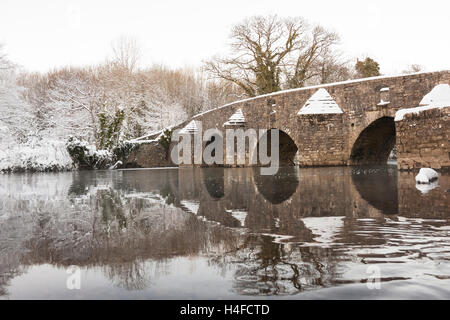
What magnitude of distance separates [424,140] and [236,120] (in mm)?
10702

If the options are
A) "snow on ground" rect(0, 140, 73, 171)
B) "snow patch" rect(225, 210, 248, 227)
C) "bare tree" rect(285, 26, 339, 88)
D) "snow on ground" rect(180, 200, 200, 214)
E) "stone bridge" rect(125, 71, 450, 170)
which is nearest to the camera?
"snow patch" rect(225, 210, 248, 227)

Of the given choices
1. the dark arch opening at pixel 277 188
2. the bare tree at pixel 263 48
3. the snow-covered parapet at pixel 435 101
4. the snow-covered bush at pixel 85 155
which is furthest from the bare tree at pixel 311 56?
the dark arch opening at pixel 277 188

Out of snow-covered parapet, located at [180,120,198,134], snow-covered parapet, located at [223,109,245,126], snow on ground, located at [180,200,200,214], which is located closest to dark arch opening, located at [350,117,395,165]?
snow-covered parapet, located at [223,109,245,126]

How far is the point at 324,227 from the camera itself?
2893mm

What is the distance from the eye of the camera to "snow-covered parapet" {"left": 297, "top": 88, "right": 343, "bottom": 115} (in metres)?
15.9

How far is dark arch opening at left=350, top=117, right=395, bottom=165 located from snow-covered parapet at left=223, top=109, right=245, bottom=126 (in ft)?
18.9

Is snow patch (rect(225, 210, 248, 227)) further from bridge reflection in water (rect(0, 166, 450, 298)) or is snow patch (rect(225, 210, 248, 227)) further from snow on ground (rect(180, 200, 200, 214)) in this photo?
snow on ground (rect(180, 200, 200, 214))

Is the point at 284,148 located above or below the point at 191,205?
above

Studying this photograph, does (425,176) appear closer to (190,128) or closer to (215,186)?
(215,186)

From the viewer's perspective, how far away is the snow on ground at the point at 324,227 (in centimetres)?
255

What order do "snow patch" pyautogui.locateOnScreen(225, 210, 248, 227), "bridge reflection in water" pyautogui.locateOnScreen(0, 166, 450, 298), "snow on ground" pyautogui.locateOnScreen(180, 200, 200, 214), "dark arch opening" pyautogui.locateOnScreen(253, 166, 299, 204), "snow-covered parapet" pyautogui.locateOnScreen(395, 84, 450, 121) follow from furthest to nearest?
1. "snow-covered parapet" pyautogui.locateOnScreen(395, 84, 450, 121)
2. "dark arch opening" pyautogui.locateOnScreen(253, 166, 299, 204)
3. "snow on ground" pyautogui.locateOnScreen(180, 200, 200, 214)
4. "snow patch" pyautogui.locateOnScreen(225, 210, 248, 227)
5. "bridge reflection in water" pyautogui.locateOnScreen(0, 166, 450, 298)

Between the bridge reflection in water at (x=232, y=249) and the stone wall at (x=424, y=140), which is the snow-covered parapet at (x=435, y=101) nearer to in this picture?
the stone wall at (x=424, y=140)

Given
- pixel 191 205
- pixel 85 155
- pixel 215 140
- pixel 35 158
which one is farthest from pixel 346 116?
pixel 35 158

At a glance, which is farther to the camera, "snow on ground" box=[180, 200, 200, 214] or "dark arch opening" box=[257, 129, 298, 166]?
"dark arch opening" box=[257, 129, 298, 166]
